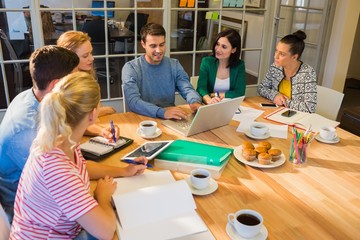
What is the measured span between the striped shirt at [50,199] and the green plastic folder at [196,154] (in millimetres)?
457

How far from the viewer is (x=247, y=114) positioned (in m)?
2.03

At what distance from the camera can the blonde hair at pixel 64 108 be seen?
97 cm

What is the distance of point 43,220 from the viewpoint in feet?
3.40

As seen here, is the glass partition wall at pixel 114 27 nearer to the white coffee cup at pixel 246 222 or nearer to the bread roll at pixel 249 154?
Result: the bread roll at pixel 249 154

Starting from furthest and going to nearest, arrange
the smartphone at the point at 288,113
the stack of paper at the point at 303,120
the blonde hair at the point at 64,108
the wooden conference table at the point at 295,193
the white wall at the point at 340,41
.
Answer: the white wall at the point at 340,41
the smartphone at the point at 288,113
the stack of paper at the point at 303,120
the wooden conference table at the point at 295,193
the blonde hair at the point at 64,108

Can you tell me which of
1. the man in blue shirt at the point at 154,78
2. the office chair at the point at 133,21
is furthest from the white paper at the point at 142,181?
the office chair at the point at 133,21

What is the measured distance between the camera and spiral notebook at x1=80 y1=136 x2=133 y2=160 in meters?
1.47

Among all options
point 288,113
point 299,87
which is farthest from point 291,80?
point 288,113

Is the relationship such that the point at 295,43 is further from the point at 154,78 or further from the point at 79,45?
the point at 79,45

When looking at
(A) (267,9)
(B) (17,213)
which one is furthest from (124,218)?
(A) (267,9)

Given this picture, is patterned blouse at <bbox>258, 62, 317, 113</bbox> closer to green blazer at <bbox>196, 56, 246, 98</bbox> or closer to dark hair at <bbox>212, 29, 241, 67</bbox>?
green blazer at <bbox>196, 56, 246, 98</bbox>

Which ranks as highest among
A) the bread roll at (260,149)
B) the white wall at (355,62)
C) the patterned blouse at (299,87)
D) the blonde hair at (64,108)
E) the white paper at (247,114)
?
the blonde hair at (64,108)

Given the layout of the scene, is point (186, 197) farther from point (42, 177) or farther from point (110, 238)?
point (42, 177)

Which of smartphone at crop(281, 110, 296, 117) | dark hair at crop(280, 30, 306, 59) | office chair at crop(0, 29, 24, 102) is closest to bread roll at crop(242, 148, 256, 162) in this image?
smartphone at crop(281, 110, 296, 117)
